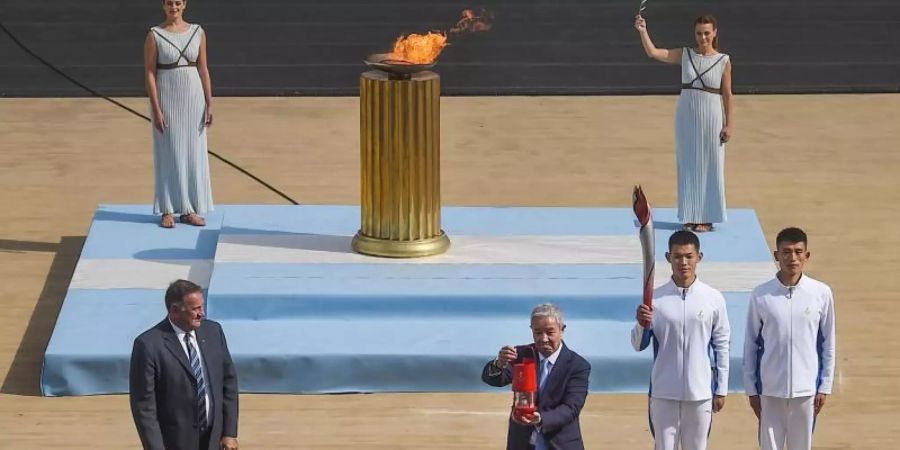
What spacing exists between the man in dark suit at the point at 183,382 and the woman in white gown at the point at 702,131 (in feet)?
15.2

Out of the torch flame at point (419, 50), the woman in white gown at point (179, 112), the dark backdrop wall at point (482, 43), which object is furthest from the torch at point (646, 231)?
the dark backdrop wall at point (482, 43)

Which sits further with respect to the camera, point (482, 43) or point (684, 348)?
point (482, 43)

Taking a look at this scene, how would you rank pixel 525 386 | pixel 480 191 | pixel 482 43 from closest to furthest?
pixel 525 386, pixel 480 191, pixel 482 43

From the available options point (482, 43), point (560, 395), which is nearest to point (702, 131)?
point (560, 395)

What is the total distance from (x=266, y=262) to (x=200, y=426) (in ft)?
10.3

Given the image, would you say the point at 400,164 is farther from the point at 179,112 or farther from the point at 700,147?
the point at 700,147

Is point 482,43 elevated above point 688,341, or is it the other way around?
point 482,43

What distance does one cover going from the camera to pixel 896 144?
14.3 metres

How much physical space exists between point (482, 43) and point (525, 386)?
12027 mm

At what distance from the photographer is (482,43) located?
18281mm

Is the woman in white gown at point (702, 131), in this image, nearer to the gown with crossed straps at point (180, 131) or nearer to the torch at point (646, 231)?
the gown with crossed straps at point (180, 131)

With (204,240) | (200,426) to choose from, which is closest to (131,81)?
(204,240)

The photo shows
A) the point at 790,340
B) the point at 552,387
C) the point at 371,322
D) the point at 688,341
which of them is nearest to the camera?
the point at 552,387

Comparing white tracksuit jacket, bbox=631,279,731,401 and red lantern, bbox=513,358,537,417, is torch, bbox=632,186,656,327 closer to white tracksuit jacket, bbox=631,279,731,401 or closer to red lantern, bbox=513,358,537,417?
white tracksuit jacket, bbox=631,279,731,401
